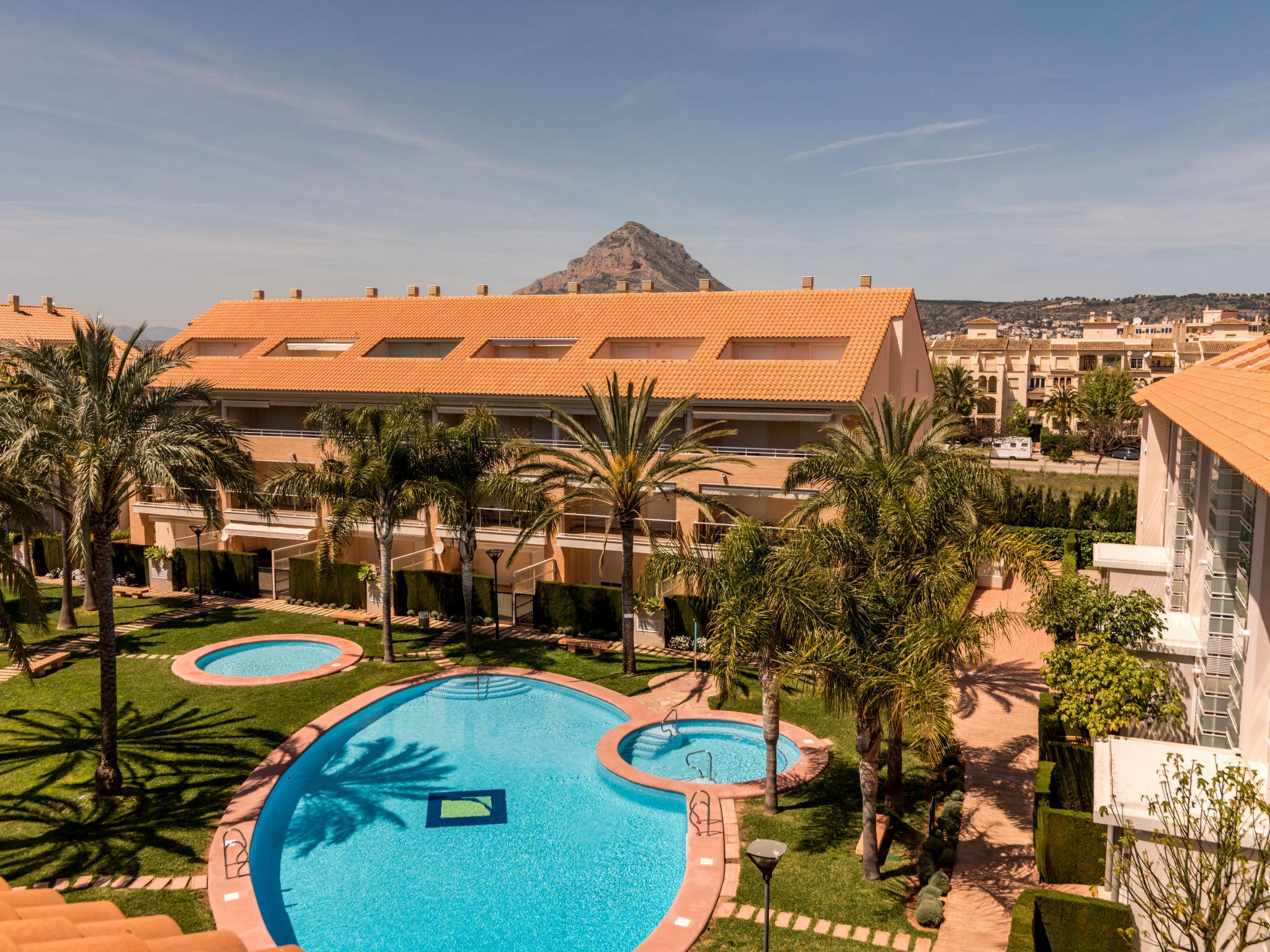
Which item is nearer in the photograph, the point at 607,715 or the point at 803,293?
the point at 607,715

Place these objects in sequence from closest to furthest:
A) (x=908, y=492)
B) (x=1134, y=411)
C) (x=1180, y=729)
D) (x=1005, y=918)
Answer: (x=1005, y=918), (x=908, y=492), (x=1180, y=729), (x=1134, y=411)

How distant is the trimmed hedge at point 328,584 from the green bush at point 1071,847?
25390mm

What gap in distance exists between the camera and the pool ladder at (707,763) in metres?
20.4

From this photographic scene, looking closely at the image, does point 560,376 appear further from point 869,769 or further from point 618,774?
point 869,769

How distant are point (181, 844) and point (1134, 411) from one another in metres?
90.3

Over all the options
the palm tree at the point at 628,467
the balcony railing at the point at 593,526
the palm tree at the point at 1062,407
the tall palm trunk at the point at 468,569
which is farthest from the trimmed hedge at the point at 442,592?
the palm tree at the point at 1062,407

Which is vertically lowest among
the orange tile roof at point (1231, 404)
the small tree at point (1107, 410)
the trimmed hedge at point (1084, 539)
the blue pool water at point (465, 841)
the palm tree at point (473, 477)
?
the blue pool water at point (465, 841)

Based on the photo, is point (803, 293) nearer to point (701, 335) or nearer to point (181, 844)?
point (701, 335)

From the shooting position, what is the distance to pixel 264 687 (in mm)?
25297

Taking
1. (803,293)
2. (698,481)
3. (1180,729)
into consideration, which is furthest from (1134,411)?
(1180,729)

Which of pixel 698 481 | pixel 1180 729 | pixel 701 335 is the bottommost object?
pixel 1180 729

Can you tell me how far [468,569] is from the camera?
94.8 feet

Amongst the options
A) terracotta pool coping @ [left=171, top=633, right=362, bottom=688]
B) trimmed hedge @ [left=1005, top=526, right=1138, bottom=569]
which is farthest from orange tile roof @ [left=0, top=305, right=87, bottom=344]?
trimmed hedge @ [left=1005, top=526, right=1138, bottom=569]

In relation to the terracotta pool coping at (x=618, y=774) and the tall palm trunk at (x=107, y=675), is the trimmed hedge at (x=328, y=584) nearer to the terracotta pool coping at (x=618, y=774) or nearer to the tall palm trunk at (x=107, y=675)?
the terracotta pool coping at (x=618, y=774)
